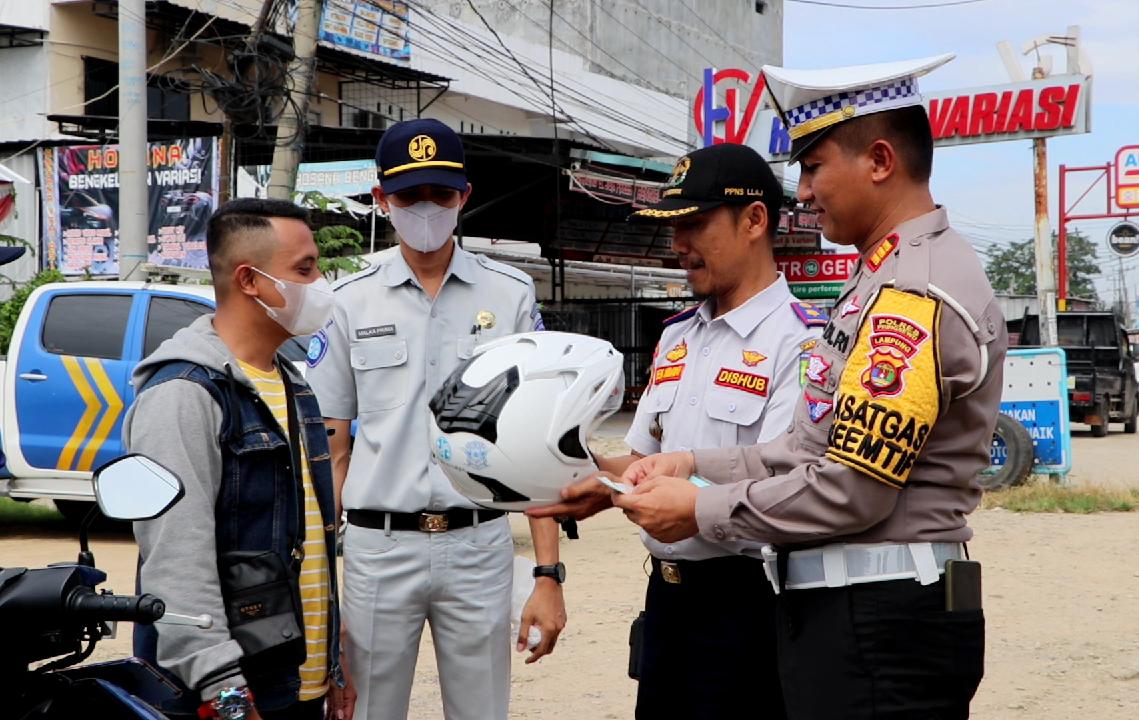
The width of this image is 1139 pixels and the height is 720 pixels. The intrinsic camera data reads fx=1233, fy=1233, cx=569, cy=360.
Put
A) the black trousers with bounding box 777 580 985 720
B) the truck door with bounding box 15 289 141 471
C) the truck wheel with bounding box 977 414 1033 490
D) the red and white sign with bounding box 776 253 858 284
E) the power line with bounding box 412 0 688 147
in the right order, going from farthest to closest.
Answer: the power line with bounding box 412 0 688 147
the red and white sign with bounding box 776 253 858 284
the truck wheel with bounding box 977 414 1033 490
the truck door with bounding box 15 289 141 471
the black trousers with bounding box 777 580 985 720

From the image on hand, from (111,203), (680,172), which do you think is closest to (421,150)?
(680,172)

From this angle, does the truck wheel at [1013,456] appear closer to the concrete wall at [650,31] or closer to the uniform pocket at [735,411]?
the uniform pocket at [735,411]

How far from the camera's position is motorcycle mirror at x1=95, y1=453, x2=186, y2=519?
215cm

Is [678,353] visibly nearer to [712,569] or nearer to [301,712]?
[712,569]

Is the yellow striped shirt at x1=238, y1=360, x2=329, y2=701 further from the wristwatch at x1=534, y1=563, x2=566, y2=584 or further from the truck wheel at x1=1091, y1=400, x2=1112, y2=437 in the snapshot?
the truck wheel at x1=1091, y1=400, x2=1112, y2=437

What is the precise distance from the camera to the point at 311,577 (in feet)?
9.71

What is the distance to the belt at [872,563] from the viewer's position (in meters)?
2.43

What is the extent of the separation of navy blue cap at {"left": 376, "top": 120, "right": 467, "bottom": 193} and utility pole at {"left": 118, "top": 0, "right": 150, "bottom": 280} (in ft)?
26.0

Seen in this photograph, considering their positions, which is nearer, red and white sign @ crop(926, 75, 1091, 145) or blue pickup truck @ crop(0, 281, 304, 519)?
blue pickup truck @ crop(0, 281, 304, 519)

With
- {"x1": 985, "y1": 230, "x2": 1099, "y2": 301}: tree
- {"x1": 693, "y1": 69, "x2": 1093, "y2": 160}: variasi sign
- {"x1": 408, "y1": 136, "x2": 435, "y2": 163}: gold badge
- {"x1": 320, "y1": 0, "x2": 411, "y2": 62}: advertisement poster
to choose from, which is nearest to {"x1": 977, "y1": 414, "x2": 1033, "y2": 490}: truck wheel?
{"x1": 693, "y1": 69, "x2": 1093, "y2": 160}: variasi sign

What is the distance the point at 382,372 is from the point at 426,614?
688 mm

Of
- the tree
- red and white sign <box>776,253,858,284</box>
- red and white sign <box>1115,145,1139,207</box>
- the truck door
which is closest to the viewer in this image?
the truck door

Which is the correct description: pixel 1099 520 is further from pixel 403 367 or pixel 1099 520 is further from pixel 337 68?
pixel 337 68

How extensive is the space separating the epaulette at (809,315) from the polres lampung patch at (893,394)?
90 centimetres
